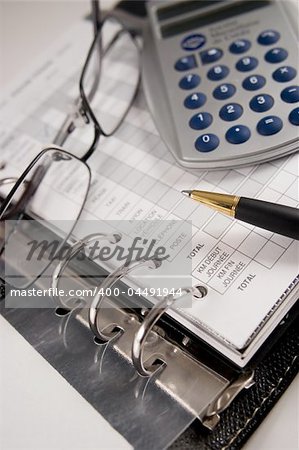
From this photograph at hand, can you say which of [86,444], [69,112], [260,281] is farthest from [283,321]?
[69,112]

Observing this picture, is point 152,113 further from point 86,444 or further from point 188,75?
point 86,444

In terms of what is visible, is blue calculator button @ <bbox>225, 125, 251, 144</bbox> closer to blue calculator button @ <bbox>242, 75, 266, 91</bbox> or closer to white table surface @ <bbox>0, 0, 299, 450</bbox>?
blue calculator button @ <bbox>242, 75, 266, 91</bbox>

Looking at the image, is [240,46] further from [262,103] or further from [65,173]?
[65,173]

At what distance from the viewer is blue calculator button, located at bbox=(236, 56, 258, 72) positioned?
1.44ft

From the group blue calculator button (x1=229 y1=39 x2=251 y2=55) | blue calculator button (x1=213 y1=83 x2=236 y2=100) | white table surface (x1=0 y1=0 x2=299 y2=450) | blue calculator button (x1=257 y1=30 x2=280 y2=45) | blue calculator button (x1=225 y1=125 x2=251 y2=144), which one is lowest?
white table surface (x1=0 y1=0 x2=299 y2=450)

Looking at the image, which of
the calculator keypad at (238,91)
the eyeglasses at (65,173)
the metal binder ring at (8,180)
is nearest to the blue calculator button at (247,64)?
the calculator keypad at (238,91)

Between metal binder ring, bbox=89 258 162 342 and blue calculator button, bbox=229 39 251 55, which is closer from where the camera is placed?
metal binder ring, bbox=89 258 162 342

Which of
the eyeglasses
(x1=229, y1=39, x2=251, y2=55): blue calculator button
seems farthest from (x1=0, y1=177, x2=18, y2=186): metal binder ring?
(x1=229, y1=39, x2=251, y2=55): blue calculator button

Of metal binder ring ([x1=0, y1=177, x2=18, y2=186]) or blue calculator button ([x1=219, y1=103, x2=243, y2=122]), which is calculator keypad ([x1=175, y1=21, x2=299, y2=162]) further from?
metal binder ring ([x1=0, y1=177, x2=18, y2=186])

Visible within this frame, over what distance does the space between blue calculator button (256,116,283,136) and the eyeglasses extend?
134mm

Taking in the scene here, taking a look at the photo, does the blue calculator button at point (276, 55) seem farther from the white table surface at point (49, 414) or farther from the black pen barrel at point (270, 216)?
the white table surface at point (49, 414)

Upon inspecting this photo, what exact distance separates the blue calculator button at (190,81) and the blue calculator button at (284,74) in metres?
0.06

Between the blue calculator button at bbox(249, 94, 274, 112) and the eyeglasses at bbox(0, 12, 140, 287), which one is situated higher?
the blue calculator button at bbox(249, 94, 274, 112)

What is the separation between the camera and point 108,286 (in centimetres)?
34
